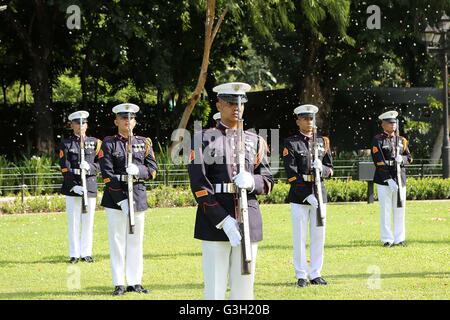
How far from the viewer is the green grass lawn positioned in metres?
11.3

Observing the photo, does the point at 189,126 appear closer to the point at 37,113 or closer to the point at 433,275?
the point at 37,113

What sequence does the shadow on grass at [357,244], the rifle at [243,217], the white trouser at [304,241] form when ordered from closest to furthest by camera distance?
the rifle at [243,217] → the white trouser at [304,241] → the shadow on grass at [357,244]

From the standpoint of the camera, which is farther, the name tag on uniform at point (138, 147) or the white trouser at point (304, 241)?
the white trouser at point (304, 241)

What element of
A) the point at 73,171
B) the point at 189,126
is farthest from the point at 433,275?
the point at 189,126

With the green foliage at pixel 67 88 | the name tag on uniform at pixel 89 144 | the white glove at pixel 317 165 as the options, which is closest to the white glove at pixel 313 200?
the white glove at pixel 317 165

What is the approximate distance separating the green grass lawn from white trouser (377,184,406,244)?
0.25 m

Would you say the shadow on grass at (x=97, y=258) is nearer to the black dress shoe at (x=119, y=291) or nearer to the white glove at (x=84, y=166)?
the white glove at (x=84, y=166)

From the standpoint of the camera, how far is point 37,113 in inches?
1234

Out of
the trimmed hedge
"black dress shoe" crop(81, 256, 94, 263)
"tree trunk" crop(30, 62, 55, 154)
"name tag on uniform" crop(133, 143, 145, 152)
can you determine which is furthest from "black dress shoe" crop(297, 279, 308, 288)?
"tree trunk" crop(30, 62, 55, 154)

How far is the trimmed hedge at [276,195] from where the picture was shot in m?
23.7

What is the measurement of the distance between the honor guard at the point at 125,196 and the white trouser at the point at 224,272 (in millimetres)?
3105

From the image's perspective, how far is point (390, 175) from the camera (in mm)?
16344

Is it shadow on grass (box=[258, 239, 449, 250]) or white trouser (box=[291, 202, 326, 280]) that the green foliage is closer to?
shadow on grass (box=[258, 239, 449, 250])

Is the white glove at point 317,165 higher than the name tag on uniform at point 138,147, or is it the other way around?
the name tag on uniform at point 138,147
